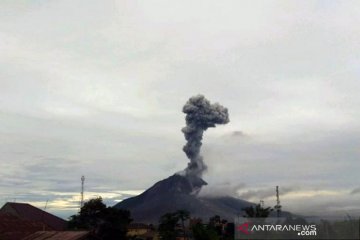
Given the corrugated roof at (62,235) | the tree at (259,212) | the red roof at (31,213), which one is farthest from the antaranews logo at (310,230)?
the red roof at (31,213)

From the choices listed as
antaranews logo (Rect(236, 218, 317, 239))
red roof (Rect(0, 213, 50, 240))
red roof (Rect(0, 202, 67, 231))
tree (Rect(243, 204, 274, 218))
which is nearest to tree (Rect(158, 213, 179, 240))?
tree (Rect(243, 204, 274, 218))

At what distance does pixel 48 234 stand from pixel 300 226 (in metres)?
33.5

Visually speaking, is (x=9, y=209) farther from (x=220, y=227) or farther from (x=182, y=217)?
(x=220, y=227)

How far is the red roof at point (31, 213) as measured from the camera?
323 feet

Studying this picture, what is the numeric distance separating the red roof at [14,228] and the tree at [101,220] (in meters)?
7.05

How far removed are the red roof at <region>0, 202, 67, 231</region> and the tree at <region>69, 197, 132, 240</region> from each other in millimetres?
27443

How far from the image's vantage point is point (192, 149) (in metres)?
185

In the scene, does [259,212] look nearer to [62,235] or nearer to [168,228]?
[168,228]

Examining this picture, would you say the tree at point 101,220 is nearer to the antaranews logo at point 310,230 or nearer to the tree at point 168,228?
the tree at point 168,228

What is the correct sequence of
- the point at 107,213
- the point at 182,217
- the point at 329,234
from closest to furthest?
1. the point at 329,234
2. the point at 107,213
3. the point at 182,217

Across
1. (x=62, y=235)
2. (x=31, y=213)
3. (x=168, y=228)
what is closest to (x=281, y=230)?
(x=62, y=235)

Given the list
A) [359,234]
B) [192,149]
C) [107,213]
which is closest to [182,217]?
[107,213]

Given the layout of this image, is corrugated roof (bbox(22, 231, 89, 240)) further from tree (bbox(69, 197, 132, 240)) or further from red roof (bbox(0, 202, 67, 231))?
red roof (bbox(0, 202, 67, 231))

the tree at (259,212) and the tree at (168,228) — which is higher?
the tree at (259,212)
